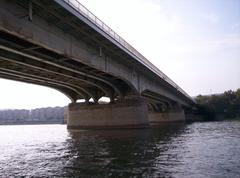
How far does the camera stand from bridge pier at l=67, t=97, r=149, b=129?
48.7 m

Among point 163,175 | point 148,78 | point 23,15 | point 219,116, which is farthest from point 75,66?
point 219,116

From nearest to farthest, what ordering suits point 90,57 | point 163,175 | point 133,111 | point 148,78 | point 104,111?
point 163,175
point 90,57
point 133,111
point 104,111
point 148,78

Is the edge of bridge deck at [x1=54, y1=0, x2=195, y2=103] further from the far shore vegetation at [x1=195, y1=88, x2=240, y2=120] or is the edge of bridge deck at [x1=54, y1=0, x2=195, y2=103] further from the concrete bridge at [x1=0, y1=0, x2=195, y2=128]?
the far shore vegetation at [x1=195, y1=88, x2=240, y2=120]

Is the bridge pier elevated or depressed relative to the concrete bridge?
depressed

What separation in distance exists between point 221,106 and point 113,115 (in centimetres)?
9556

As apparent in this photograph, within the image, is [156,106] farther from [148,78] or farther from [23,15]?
[23,15]

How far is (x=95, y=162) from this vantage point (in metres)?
17.0

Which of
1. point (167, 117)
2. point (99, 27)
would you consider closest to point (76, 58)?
point (99, 27)

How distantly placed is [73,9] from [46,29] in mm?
2934

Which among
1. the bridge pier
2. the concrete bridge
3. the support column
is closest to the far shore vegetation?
the support column

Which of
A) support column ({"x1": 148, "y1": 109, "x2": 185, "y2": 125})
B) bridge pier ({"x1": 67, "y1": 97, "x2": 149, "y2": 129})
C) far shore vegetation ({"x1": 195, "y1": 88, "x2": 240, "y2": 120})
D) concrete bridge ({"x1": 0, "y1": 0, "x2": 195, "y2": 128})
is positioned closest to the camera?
concrete bridge ({"x1": 0, "y1": 0, "x2": 195, "y2": 128})

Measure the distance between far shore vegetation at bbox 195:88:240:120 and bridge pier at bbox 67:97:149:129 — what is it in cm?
8251

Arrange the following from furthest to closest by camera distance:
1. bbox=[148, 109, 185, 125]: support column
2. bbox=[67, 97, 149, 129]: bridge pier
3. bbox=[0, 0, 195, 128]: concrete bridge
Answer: bbox=[148, 109, 185, 125]: support column < bbox=[67, 97, 149, 129]: bridge pier < bbox=[0, 0, 195, 128]: concrete bridge

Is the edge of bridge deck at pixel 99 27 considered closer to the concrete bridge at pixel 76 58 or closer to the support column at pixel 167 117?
the concrete bridge at pixel 76 58
